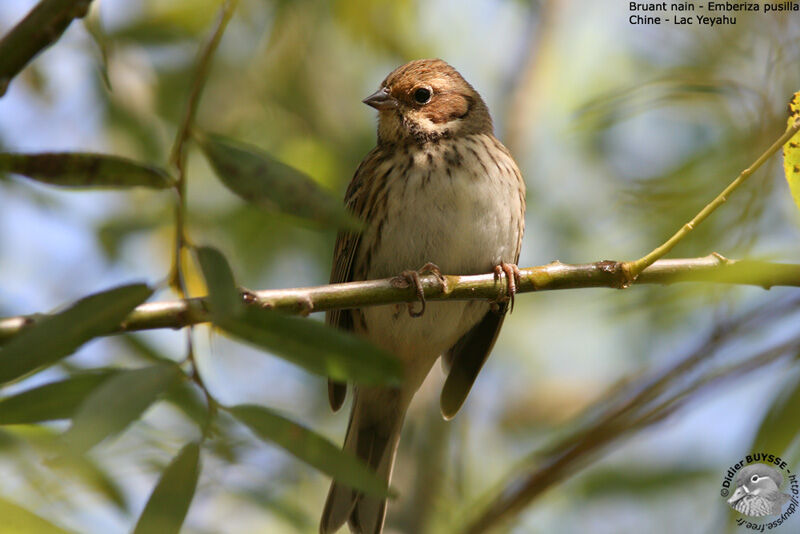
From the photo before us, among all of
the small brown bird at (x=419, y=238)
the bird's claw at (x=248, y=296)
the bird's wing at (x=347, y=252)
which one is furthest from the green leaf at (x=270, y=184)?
the bird's wing at (x=347, y=252)

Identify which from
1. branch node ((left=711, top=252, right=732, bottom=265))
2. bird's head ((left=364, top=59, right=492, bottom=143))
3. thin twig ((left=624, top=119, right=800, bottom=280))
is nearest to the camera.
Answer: thin twig ((left=624, top=119, right=800, bottom=280))

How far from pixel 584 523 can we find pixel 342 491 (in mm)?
1746

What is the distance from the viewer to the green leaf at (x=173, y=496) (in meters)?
1.70

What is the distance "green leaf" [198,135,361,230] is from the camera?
170 cm

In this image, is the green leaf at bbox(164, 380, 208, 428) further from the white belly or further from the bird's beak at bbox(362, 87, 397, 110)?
the bird's beak at bbox(362, 87, 397, 110)

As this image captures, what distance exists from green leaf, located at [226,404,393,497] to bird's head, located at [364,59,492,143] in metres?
2.78

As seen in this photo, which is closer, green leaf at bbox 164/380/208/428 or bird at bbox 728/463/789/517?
green leaf at bbox 164/380/208/428

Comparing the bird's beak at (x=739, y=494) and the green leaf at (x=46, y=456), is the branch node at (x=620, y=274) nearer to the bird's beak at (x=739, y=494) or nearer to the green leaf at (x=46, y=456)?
the bird's beak at (x=739, y=494)

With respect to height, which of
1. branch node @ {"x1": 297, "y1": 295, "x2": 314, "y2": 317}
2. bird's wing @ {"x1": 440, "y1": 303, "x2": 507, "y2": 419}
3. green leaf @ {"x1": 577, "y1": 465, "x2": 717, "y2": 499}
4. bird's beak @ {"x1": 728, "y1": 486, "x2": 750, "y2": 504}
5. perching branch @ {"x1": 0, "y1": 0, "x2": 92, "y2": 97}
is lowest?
branch node @ {"x1": 297, "y1": 295, "x2": 314, "y2": 317}

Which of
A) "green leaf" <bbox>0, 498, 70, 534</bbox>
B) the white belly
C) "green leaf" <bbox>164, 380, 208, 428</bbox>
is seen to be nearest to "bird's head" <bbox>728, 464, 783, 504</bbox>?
the white belly

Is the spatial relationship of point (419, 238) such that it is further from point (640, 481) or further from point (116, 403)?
point (116, 403)

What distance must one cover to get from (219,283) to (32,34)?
60cm

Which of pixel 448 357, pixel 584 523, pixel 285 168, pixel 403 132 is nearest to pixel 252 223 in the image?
pixel 403 132

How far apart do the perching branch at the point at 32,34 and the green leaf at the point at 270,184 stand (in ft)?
1.14
